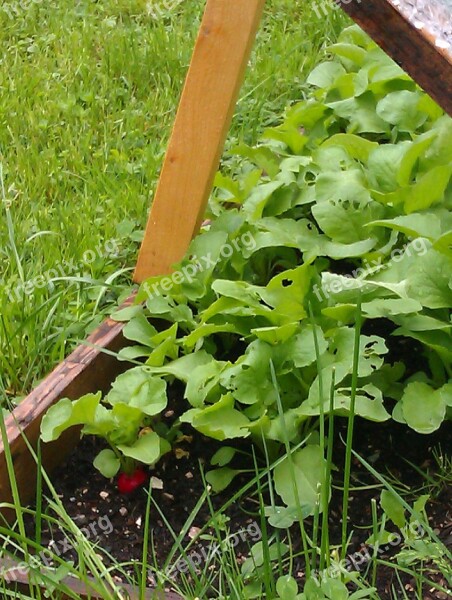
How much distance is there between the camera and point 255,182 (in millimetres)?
2287

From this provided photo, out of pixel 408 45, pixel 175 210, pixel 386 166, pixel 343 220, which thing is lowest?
pixel 175 210

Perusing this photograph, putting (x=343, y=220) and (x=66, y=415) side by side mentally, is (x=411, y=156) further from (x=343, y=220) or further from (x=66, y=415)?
(x=66, y=415)

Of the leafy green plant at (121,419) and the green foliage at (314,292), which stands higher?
the green foliage at (314,292)

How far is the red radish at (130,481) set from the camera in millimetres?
1837

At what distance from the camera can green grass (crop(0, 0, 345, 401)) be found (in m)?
2.22

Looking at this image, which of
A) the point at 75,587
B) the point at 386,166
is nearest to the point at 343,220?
the point at 386,166

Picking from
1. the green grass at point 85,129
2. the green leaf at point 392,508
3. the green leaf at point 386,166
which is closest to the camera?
the green leaf at point 392,508

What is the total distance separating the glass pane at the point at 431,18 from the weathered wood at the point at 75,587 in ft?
3.13

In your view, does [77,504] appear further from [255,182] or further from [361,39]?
[361,39]

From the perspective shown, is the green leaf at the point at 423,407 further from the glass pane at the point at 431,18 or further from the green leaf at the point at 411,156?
the glass pane at the point at 431,18

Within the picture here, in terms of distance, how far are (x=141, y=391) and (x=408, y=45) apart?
3.04ft

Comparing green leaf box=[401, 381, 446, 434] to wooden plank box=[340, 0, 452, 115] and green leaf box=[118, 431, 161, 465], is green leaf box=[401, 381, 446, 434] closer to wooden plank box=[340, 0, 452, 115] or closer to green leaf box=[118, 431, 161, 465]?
green leaf box=[118, 431, 161, 465]

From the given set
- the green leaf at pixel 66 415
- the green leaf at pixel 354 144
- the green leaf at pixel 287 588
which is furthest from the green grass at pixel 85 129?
the green leaf at pixel 287 588

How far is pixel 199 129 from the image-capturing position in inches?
78.4
